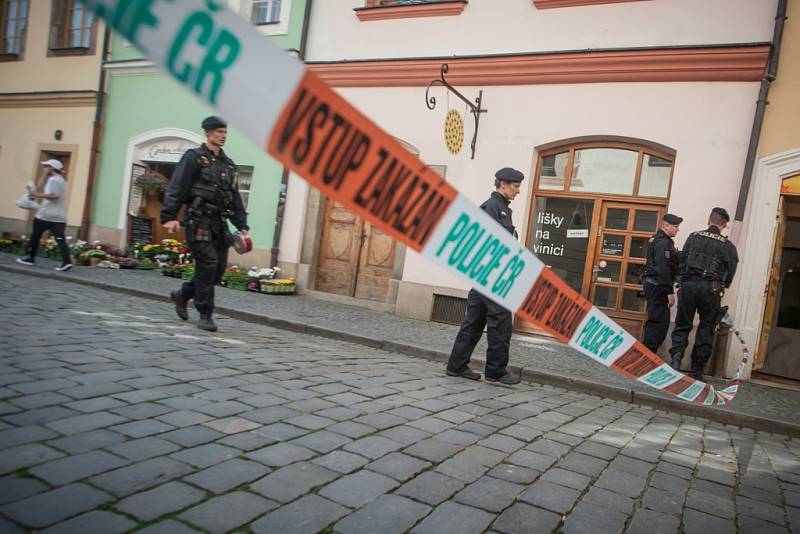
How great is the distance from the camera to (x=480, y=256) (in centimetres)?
215

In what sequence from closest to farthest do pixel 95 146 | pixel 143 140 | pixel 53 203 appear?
pixel 53 203 < pixel 143 140 < pixel 95 146

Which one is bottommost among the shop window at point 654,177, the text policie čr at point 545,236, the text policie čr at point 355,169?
the text policie čr at point 355,169

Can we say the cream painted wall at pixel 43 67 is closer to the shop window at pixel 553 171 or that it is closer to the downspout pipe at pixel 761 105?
Result: the shop window at pixel 553 171

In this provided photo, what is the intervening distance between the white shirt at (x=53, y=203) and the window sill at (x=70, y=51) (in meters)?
6.32

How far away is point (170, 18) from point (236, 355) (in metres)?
3.65

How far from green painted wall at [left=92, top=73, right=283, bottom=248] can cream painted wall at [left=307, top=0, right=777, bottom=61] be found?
253cm

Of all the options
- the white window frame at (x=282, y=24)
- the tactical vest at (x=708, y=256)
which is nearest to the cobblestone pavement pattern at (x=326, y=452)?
the tactical vest at (x=708, y=256)

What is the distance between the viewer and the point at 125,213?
13266 millimetres

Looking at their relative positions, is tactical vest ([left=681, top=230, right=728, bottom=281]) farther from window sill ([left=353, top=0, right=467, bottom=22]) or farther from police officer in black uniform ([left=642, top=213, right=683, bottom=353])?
window sill ([left=353, top=0, right=467, bottom=22])

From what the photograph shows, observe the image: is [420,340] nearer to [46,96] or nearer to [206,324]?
[206,324]

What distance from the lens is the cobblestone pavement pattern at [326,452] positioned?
2.12 metres

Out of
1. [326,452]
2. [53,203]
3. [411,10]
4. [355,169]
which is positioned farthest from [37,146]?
[355,169]

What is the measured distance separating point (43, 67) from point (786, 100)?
1636cm

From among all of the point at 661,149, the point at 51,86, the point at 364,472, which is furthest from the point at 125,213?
the point at 364,472
